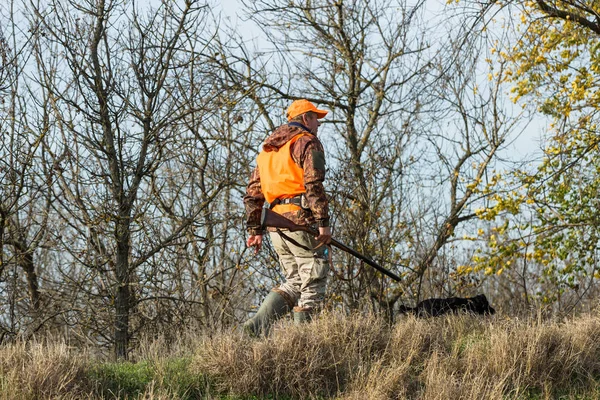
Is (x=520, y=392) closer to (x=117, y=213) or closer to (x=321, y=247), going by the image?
(x=321, y=247)

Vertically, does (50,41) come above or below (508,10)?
above

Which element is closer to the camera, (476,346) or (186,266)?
(476,346)

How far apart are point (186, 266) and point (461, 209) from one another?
13.8ft

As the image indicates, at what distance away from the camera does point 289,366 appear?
4602 mm

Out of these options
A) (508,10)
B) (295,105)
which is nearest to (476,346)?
(295,105)

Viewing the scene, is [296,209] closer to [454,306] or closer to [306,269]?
[306,269]

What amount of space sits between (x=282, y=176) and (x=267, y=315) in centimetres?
108

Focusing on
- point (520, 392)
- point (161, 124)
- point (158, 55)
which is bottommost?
point (520, 392)

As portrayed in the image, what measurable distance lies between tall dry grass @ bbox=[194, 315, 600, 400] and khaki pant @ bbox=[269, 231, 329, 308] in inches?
23.0

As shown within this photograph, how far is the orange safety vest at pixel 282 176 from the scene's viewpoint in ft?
18.7

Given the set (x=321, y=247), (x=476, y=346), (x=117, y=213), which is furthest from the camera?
(x=117, y=213)

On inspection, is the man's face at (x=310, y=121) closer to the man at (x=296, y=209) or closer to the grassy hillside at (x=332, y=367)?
the man at (x=296, y=209)

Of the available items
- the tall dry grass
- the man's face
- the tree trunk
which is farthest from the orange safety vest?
the tree trunk

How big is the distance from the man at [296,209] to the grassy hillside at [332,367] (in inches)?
22.2
